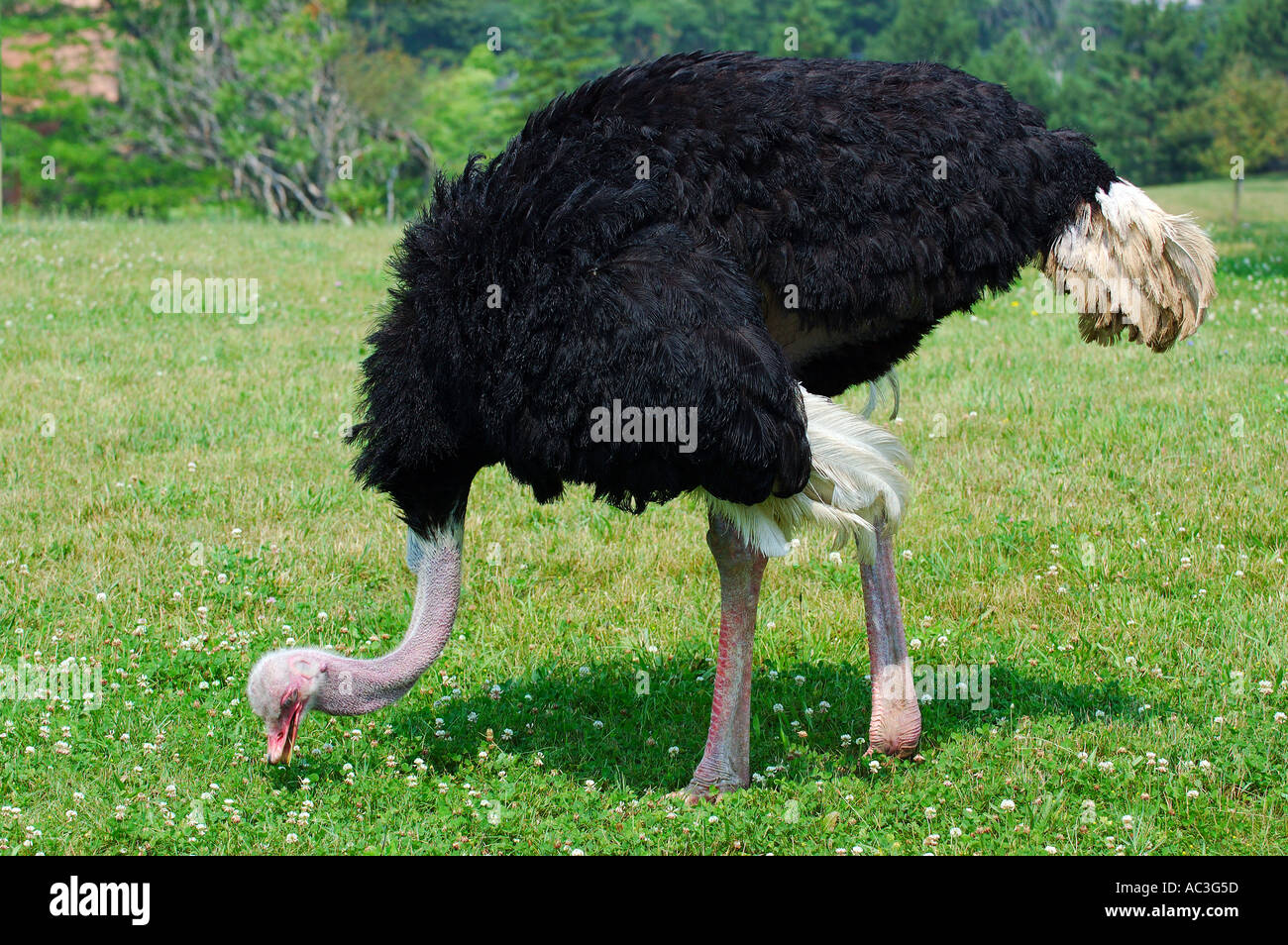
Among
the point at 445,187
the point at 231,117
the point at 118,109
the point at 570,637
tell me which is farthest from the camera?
the point at 118,109

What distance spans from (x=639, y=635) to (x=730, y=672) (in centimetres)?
137

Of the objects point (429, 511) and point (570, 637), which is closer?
point (429, 511)

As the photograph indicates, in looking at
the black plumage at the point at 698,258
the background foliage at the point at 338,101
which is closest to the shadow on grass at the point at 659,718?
the black plumage at the point at 698,258

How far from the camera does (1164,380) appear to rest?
32.3ft

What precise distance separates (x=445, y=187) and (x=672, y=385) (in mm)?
1245

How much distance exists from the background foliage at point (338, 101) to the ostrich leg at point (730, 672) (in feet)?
79.8

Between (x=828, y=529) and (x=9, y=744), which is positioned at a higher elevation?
(x=828, y=529)

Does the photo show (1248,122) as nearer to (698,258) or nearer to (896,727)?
(896,727)

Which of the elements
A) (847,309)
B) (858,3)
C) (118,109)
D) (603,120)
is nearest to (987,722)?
(847,309)

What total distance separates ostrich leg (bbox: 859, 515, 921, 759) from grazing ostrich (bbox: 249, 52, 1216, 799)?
21cm

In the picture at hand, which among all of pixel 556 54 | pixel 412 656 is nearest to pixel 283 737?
pixel 412 656

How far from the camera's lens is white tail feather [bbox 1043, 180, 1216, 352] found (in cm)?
475

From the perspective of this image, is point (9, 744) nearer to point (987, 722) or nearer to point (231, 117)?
point (987, 722)

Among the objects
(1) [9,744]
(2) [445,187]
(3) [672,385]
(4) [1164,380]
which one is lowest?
(1) [9,744]
